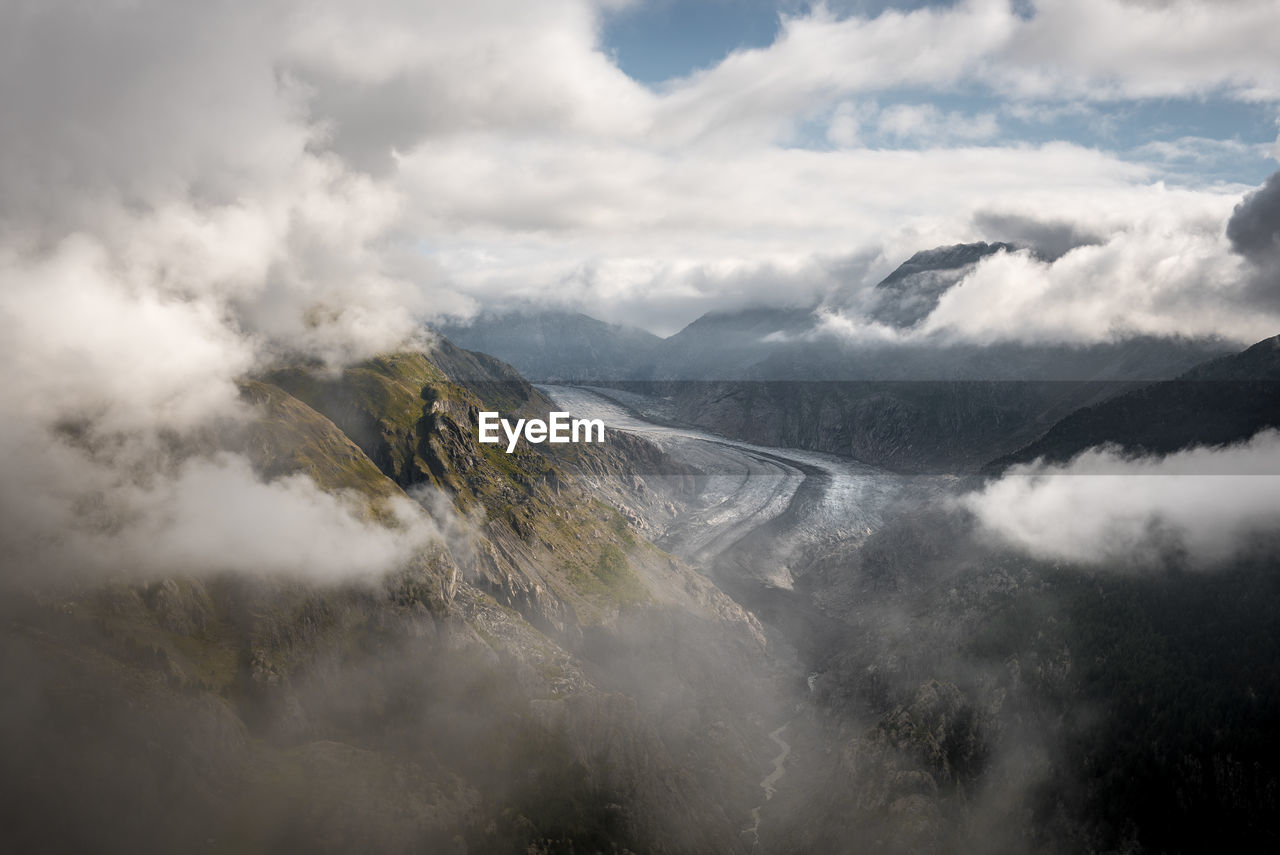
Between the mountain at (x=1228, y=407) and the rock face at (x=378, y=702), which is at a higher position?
the mountain at (x=1228, y=407)

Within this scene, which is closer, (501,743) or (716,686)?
(501,743)

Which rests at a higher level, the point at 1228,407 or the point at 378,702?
the point at 1228,407

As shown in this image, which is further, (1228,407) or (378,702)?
(1228,407)

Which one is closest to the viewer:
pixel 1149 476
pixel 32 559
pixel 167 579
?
pixel 32 559

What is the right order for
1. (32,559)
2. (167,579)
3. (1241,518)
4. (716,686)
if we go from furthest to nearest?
(716,686) → (1241,518) → (167,579) → (32,559)

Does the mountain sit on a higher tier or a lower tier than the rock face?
higher

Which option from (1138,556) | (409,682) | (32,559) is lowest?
(409,682)

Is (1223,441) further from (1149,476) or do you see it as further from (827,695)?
(827,695)

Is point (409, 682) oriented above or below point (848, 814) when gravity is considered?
above

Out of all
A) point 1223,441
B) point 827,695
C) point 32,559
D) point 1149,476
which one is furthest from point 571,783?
point 1223,441

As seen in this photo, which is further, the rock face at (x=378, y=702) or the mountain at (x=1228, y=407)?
the mountain at (x=1228, y=407)

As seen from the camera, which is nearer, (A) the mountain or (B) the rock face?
(B) the rock face
